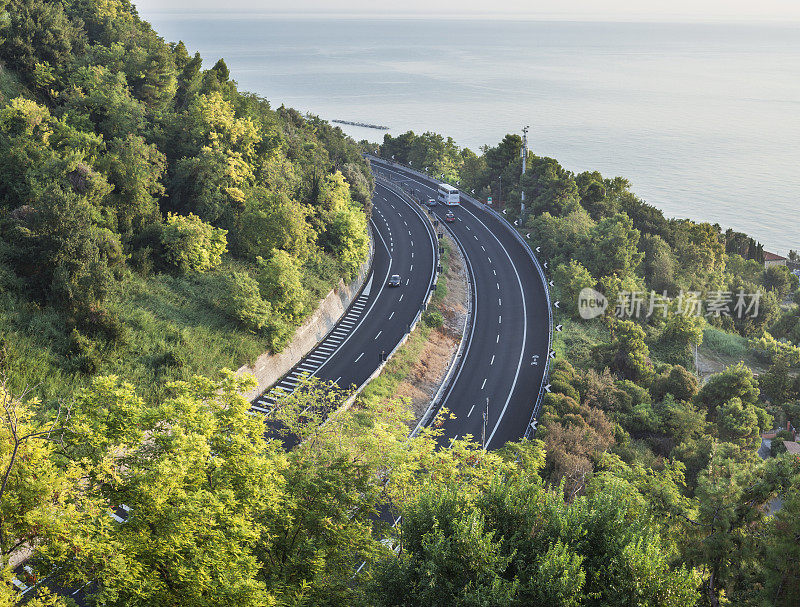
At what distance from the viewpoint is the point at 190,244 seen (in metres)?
42.5

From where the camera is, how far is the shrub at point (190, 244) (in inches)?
1651

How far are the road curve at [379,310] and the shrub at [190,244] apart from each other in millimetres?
10146

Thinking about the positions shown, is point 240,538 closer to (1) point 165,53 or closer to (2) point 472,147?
(1) point 165,53

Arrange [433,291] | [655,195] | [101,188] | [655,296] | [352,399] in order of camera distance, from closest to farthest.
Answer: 1. [101,188]
2. [352,399]
3. [433,291]
4. [655,296]
5. [655,195]

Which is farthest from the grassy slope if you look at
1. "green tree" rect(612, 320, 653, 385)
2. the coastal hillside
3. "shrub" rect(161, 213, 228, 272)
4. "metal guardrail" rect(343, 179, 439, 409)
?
"green tree" rect(612, 320, 653, 385)

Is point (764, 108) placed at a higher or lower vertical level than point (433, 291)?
higher

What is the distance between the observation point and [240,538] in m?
15.6

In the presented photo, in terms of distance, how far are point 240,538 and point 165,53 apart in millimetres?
48466

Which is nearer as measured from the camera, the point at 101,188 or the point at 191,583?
the point at 191,583

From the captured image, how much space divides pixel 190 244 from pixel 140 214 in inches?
153

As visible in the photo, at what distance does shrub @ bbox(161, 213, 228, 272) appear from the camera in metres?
41.9

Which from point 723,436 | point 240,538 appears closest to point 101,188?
point 240,538

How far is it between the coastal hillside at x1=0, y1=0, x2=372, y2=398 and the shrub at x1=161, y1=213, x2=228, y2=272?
10 cm

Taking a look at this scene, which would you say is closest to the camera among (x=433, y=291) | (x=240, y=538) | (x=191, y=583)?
(x=191, y=583)
